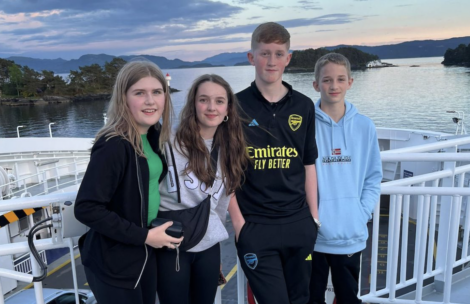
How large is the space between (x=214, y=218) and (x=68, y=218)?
79cm

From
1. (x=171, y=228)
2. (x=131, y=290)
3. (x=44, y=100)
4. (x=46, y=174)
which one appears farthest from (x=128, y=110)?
(x=44, y=100)

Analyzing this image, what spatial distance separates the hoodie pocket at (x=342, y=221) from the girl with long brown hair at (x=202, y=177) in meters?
0.65

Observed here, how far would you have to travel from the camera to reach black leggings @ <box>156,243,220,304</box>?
1.75m

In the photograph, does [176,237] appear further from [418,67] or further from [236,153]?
[418,67]

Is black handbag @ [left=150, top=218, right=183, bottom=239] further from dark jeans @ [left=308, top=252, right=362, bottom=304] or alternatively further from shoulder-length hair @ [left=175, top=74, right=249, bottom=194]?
dark jeans @ [left=308, top=252, right=362, bottom=304]

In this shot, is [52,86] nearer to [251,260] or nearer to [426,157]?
[251,260]

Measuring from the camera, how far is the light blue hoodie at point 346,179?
6.98 feet

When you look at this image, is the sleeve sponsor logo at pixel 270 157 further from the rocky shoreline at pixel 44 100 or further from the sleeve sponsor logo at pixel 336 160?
the rocky shoreline at pixel 44 100

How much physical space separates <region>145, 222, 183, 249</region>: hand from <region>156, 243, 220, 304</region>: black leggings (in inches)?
5.5

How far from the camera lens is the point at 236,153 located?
6.15 feet

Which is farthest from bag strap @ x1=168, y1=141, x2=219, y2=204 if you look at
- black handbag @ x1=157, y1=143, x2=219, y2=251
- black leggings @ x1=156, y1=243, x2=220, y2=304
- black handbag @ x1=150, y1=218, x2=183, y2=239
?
black leggings @ x1=156, y1=243, x2=220, y2=304

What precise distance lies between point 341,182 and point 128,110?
1.40 meters

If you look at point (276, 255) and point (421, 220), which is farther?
point (421, 220)

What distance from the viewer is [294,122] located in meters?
2.03
